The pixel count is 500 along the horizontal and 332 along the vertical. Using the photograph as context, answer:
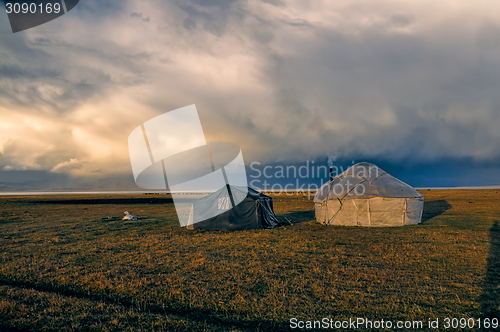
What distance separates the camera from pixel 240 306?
6.81 metres

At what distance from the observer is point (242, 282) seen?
8.55 metres

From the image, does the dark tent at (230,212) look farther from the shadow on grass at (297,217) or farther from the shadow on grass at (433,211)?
the shadow on grass at (433,211)

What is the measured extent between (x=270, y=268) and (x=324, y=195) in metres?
14.8

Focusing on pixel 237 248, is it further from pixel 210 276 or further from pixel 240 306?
pixel 240 306

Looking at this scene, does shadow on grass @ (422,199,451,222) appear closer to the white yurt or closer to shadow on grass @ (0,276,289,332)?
the white yurt

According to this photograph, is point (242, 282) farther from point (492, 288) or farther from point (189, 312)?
point (492, 288)

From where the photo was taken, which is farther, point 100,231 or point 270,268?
point 100,231

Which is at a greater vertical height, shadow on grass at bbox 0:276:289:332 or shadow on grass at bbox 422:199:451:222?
shadow on grass at bbox 0:276:289:332

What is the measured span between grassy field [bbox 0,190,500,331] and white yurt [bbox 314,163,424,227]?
5.01 m

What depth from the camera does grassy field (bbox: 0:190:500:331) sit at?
6.27 m

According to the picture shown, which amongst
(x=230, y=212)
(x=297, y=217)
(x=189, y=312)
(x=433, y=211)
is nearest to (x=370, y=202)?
(x=297, y=217)

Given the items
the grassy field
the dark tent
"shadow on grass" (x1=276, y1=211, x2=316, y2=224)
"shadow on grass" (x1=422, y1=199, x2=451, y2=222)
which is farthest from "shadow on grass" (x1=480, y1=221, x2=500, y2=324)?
"shadow on grass" (x1=276, y1=211, x2=316, y2=224)

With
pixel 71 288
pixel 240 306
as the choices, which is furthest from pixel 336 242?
pixel 71 288

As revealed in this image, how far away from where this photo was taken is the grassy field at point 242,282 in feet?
20.6
